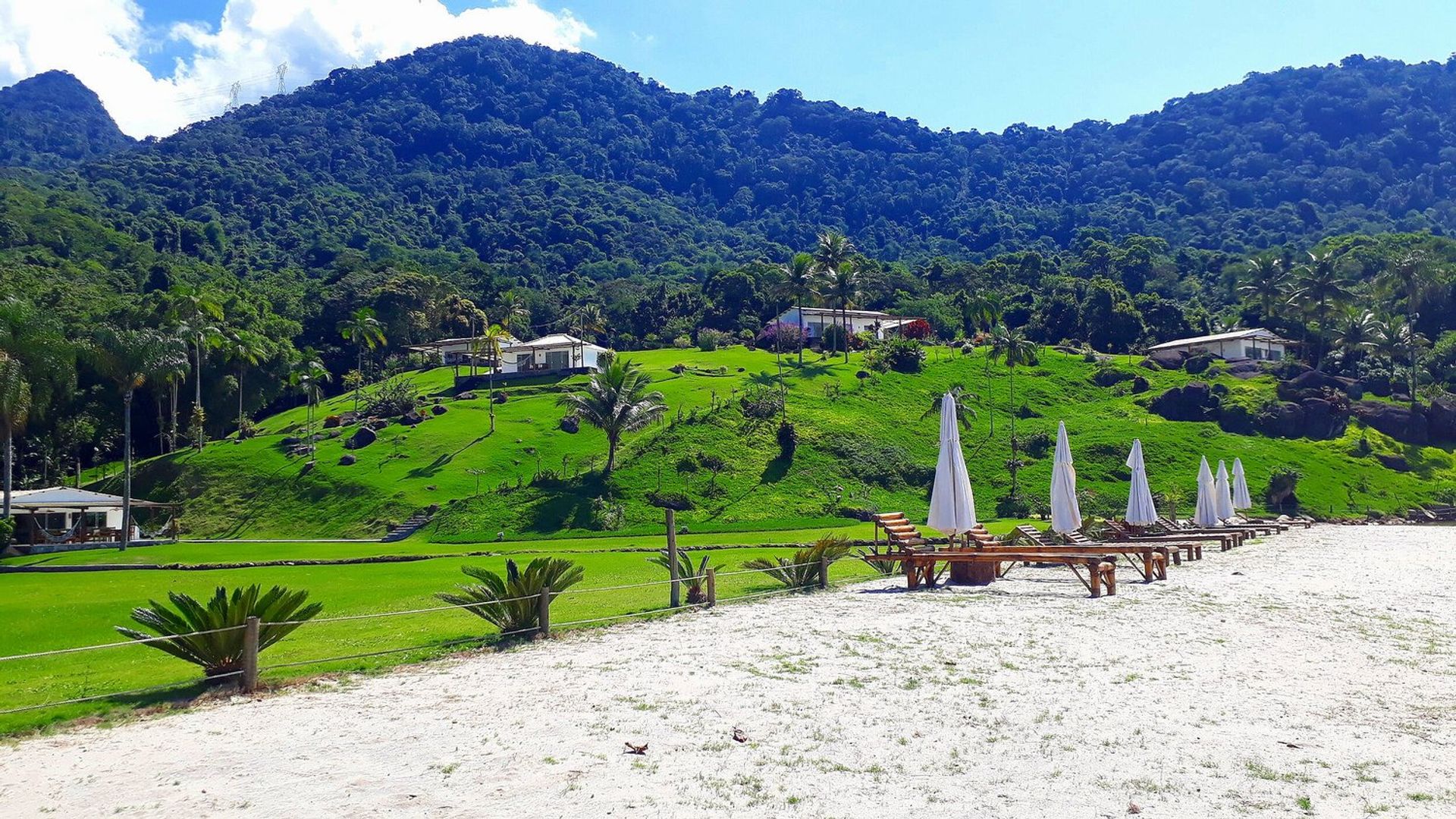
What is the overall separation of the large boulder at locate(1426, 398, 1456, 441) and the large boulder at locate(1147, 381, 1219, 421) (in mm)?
12125

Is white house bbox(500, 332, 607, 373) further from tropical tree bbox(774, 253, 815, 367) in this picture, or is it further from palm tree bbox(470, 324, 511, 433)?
tropical tree bbox(774, 253, 815, 367)

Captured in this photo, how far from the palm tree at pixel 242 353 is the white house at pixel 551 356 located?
17.7 metres

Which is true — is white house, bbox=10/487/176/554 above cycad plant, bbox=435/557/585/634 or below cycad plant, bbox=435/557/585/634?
above

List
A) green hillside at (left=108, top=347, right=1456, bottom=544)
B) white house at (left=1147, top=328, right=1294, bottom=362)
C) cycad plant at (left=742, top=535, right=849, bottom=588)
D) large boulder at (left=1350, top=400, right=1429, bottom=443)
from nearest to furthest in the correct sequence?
cycad plant at (left=742, top=535, right=849, bottom=588)
green hillside at (left=108, top=347, right=1456, bottom=544)
large boulder at (left=1350, top=400, right=1429, bottom=443)
white house at (left=1147, top=328, right=1294, bottom=362)

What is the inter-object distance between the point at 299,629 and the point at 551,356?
65.7 m

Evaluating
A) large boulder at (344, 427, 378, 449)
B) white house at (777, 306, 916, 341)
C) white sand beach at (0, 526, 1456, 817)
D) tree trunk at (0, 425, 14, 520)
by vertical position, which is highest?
white house at (777, 306, 916, 341)

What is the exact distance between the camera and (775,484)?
52.5 meters

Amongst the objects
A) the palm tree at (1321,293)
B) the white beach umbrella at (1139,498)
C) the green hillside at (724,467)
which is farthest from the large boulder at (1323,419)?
the white beach umbrella at (1139,498)

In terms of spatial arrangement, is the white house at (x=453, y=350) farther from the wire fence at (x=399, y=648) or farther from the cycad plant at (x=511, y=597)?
the cycad plant at (x=511, y=597)

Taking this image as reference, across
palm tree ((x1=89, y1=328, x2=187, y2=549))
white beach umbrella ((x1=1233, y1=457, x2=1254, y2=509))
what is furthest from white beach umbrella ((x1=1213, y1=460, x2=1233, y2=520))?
palm tree ((x1=89, y1=328, x2=187, y2=549))

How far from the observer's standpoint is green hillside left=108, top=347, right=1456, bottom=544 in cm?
4969

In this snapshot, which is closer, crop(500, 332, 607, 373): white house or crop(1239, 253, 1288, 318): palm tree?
crop(500, 332, 607, 373): white house

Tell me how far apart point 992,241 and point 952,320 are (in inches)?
3814

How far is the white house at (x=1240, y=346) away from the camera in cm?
8256
